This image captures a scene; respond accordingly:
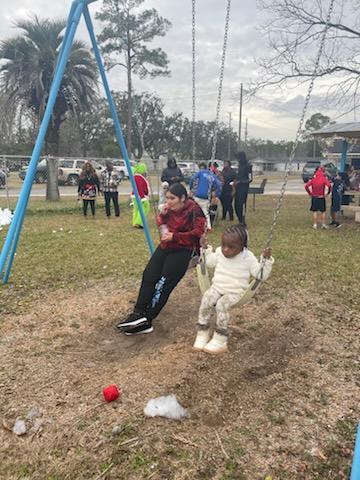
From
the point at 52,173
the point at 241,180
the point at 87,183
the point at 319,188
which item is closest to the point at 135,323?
the point at 241,180

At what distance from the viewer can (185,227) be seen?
3.82 meters

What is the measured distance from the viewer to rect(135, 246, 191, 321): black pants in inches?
150

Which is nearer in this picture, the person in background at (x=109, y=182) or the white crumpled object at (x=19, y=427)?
the white crumpled object at (x=19, y=427)

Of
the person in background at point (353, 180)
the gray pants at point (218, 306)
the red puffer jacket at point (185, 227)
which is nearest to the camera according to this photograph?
the gray pants at point (218, 306)

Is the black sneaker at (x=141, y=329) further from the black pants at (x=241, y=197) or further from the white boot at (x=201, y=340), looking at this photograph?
the black pants at (x=241, y=197)

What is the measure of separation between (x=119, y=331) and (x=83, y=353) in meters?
0.53

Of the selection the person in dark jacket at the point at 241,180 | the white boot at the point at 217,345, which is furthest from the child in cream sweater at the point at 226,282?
the person in dark jacket at the point at 241,180

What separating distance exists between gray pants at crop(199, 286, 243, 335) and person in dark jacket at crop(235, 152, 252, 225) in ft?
22.2

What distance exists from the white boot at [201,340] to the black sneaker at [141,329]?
1.81ft

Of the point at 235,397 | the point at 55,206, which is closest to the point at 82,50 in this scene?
the point at 55,206

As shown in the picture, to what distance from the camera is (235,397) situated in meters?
2.95

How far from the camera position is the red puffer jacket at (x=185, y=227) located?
3785 mm

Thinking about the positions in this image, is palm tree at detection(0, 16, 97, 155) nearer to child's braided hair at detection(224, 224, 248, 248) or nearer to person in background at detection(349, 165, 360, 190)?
person in background at detection(349, 165, 360, 190)

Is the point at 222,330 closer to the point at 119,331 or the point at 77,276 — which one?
the point at 119,331
